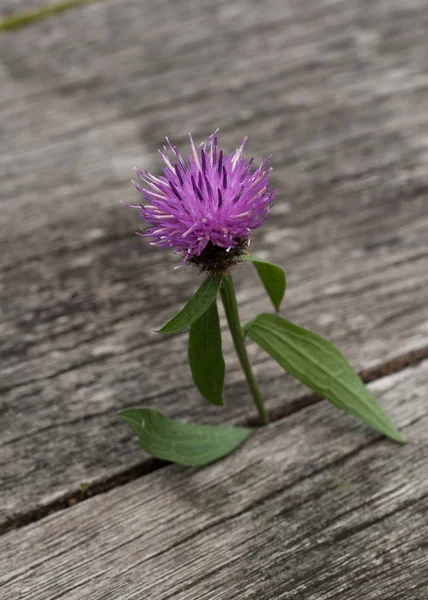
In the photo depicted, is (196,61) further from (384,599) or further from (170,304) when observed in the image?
(384,599)

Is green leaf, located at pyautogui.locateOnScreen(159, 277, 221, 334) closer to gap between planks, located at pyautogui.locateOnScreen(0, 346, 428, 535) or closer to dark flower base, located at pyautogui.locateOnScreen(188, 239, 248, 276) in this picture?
dark flower base, located at pyautogui.locateOnScreen(188, 239, 248, 276)

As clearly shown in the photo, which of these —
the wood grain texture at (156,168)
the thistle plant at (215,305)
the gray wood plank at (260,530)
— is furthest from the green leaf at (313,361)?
the wood grain texture at (156,168)

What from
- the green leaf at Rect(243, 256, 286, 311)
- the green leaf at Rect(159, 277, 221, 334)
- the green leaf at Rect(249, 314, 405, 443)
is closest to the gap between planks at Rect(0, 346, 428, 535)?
the green leaf at Rect(249, 314, 405, 443)

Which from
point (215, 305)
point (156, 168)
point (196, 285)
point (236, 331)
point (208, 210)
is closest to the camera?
point (208, 210)

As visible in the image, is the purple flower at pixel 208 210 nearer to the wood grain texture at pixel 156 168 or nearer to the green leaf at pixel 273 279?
the green leaf at pixel 273 279

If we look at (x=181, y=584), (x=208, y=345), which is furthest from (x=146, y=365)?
(x=181, y=584)

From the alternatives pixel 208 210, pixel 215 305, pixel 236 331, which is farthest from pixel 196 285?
pixel 208 210

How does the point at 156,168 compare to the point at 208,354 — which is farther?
the point at 156,168

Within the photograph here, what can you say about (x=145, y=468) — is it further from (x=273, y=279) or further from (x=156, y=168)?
(x=156, y=168)
